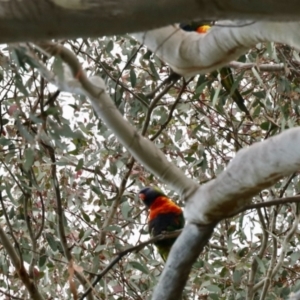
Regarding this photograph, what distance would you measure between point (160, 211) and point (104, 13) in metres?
1.75

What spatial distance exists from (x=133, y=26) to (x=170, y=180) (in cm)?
49

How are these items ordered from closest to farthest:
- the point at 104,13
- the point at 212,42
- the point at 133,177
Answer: the point at 104,13 < the point at 212,42 < the point at 133,177

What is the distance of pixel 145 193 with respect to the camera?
2.25m

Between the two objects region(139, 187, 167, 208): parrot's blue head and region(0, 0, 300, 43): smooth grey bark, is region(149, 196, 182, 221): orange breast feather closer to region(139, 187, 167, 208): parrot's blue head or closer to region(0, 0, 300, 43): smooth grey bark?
region(139, 187, 167, 208): parrot's blue head

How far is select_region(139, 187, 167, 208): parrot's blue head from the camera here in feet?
7.35

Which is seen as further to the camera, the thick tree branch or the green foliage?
the green foliage

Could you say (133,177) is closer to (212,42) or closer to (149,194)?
(149,194)

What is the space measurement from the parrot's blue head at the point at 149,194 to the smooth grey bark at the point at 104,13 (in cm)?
167

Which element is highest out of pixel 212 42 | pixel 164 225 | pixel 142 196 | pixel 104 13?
pixel 142 196

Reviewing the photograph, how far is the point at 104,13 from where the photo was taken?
58 centimetres

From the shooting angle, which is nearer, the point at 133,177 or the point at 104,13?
the point at 104,13

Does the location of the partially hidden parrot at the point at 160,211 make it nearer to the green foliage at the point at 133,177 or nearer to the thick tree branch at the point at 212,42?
the green foliage at the point at 133,177

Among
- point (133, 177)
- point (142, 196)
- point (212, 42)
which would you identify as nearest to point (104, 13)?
point (212, 42)

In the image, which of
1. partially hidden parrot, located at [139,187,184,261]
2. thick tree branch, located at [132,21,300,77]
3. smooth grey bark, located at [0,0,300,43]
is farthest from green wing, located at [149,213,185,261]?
smooth grey bark, located at [0,0,300,43]
